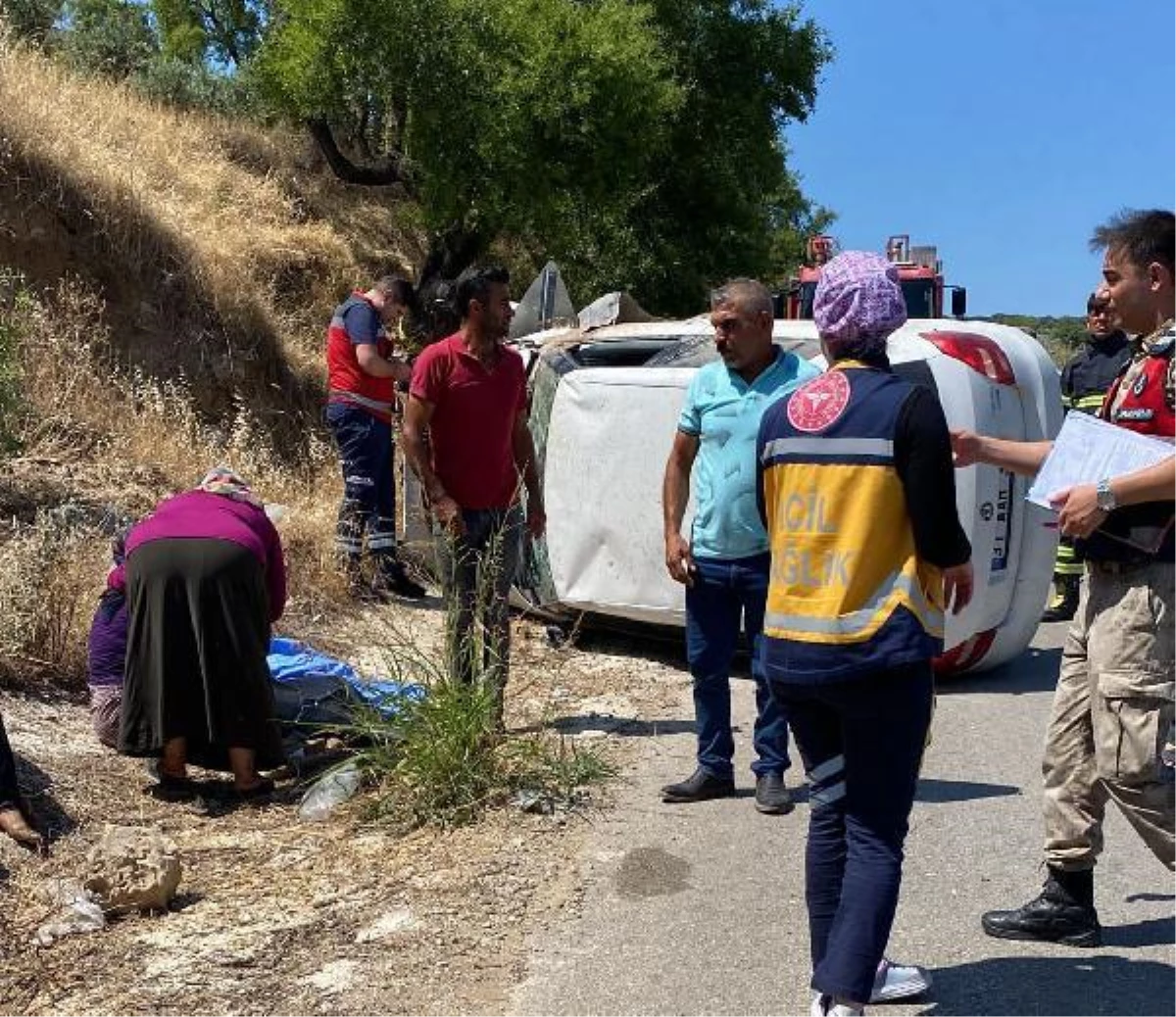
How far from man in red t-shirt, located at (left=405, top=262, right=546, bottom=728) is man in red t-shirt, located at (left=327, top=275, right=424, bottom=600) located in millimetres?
2999

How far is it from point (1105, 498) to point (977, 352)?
3.34 m

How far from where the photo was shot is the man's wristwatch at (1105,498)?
362cm

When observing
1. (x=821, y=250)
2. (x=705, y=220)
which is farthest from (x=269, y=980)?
(x=705, y=220)

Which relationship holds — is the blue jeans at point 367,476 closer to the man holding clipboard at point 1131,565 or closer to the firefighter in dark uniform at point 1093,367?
the firefighter in dark uniform at point 1093,367

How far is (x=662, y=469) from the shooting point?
731 centimetres

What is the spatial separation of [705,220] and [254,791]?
744 inches

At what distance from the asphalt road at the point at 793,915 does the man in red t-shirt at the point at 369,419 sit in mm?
3417

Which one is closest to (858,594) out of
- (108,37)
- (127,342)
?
(127,342)

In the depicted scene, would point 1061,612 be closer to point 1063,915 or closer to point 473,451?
point 473,451

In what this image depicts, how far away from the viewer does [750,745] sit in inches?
248

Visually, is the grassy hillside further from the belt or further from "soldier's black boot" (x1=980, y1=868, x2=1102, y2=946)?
the belt

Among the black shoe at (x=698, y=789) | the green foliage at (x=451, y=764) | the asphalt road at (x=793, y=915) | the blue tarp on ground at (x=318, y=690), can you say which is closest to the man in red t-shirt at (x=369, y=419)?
the blue tarp on ground at (x=318, y=690)

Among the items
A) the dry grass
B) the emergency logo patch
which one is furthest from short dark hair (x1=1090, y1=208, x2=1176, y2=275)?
the dry grass

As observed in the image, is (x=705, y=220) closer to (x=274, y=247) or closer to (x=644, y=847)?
(x=274, y=247)
